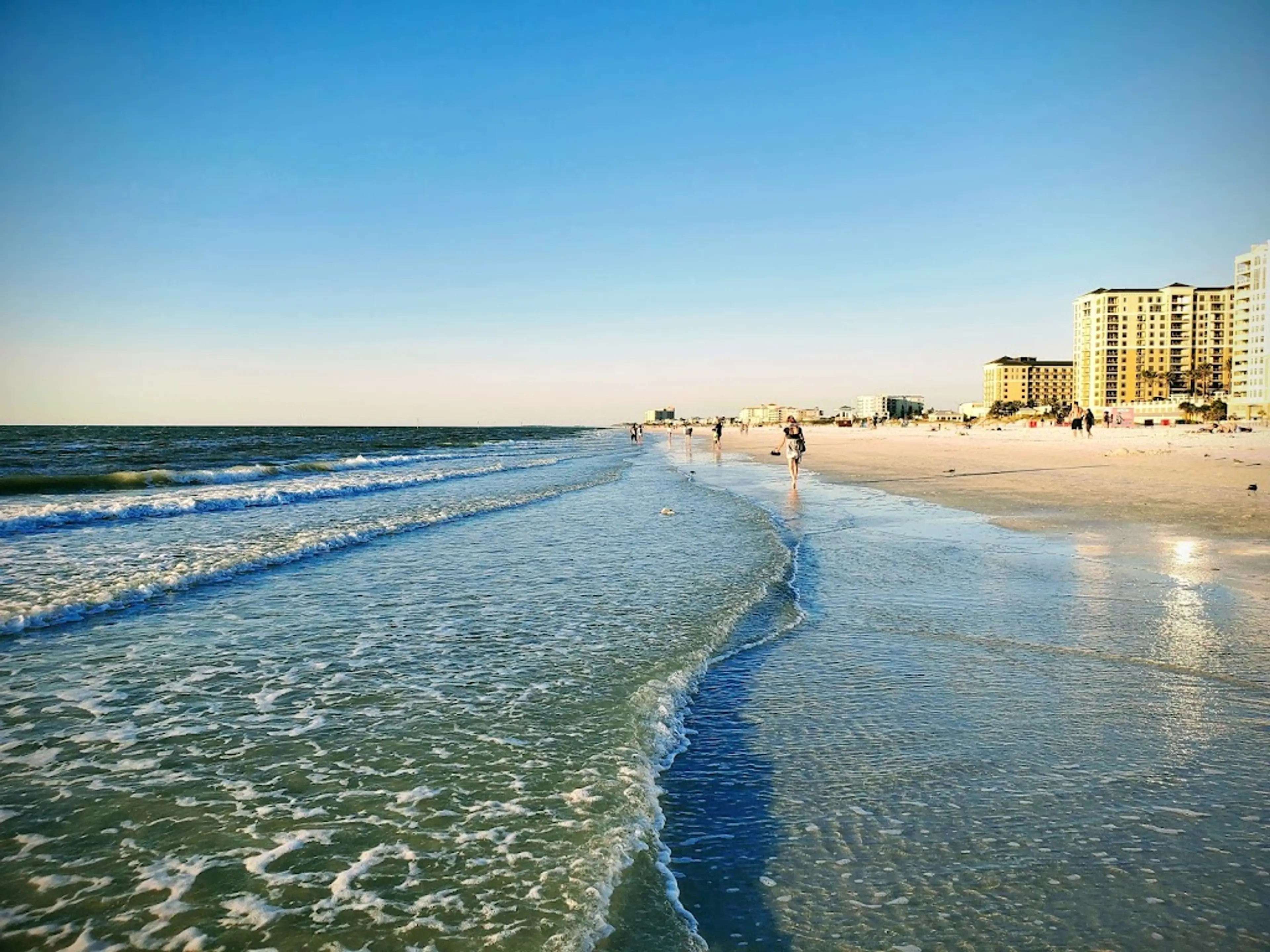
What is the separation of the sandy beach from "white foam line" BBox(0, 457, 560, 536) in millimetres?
18699

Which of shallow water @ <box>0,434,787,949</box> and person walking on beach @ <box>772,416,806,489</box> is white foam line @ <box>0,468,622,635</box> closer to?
shallow water @ <box>0,434,787,949</box>

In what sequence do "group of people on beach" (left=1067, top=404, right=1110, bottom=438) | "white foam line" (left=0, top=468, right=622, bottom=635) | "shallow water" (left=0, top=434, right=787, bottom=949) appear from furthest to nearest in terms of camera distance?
"group of people on beach" (left=1067, top=404, right=1110, bottom=438) → "white foam line" (left=0, top=468, right=622, bottom=635) → "shallow water" (left=0, top=434, right=787, bottom=949)

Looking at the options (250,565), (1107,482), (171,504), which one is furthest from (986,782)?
(171,504)

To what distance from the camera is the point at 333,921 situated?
9.57ft

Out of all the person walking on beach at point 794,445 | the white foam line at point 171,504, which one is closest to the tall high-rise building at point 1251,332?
the person walking on beach at point 794,445

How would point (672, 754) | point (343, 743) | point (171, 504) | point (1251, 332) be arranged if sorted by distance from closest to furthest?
point (672, 754) → point (343, 743) → point (171, 504) → point (1251, 332)

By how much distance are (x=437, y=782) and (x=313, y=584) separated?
693cm

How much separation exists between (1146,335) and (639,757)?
690 ft

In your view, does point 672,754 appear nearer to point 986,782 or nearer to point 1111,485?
point 986,782

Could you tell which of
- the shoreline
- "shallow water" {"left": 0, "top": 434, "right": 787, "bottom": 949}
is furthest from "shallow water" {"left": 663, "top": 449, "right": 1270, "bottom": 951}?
the shoreline

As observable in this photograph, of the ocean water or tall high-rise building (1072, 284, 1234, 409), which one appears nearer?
the ocean water

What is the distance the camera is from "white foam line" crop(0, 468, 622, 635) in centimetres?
820

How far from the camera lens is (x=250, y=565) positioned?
11555 mm

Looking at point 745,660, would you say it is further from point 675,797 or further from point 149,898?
point 149,898
